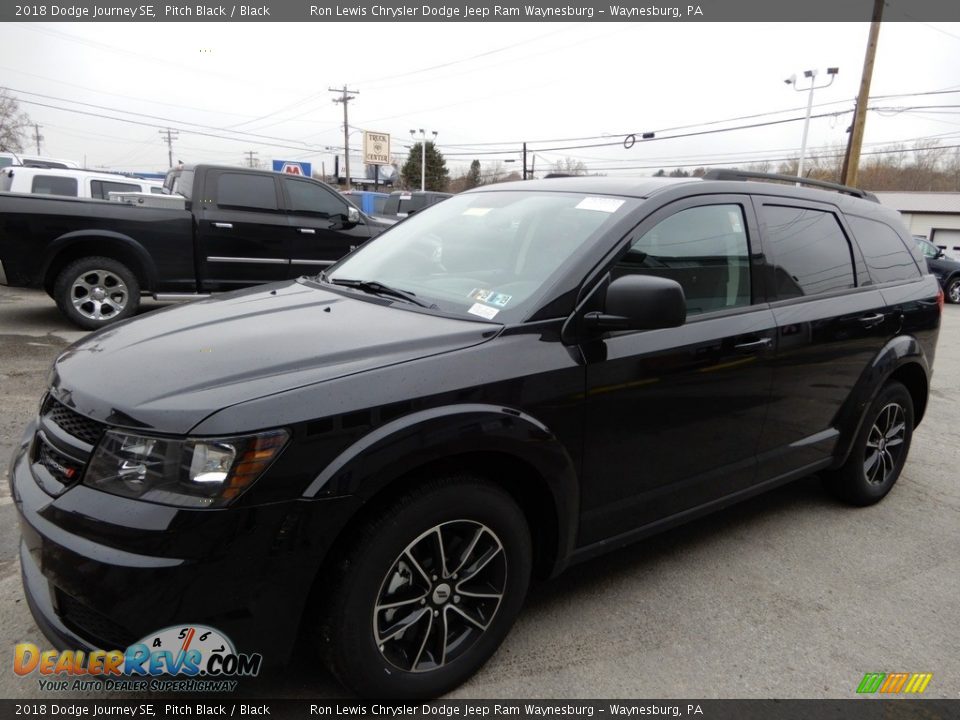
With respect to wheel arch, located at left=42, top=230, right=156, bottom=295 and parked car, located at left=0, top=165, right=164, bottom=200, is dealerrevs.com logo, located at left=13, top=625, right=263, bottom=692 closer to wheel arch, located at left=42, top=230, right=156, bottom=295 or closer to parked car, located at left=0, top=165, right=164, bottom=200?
wheel arch, located at left=42, top=230, right=156, bottom=295

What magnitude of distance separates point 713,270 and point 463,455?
5.17 ft

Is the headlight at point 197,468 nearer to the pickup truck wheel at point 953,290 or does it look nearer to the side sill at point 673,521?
the side sill at point 673,521

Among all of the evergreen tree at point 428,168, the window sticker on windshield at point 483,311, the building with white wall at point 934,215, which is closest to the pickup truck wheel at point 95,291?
the window sticker on windshield at point 483,311

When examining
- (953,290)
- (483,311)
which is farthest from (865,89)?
(483,311)

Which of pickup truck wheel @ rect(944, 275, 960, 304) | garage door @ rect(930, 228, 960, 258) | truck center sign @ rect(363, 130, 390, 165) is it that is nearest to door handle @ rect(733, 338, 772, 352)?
pickup truck wheel @ rect(944, 275, 960, 304)

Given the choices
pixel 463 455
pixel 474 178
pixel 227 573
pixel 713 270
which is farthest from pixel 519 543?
pixel 474 178

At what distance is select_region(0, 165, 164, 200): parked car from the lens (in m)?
11.5

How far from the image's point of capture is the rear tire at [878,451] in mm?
3887

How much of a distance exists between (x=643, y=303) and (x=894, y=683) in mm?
1797

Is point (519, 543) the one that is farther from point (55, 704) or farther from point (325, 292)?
point (55, 704)

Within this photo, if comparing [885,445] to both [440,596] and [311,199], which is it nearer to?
[440,596]

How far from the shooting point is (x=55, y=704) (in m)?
2.18

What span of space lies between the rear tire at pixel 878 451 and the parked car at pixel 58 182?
35.7 feet

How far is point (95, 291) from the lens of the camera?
24.7 feet
